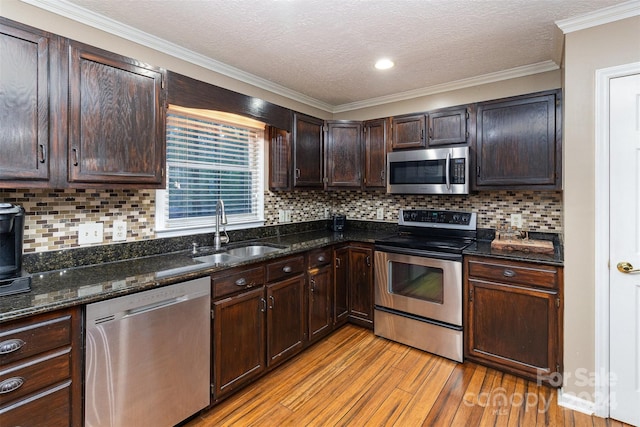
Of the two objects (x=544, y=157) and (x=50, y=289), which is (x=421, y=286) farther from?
(x=50, y=289)

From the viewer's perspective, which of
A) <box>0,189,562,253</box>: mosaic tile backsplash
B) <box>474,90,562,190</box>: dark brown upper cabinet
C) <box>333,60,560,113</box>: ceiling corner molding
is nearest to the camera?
<box>0,189,562,253</box>: mosaic tile backsplash

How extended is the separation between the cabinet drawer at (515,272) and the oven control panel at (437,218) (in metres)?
0.67

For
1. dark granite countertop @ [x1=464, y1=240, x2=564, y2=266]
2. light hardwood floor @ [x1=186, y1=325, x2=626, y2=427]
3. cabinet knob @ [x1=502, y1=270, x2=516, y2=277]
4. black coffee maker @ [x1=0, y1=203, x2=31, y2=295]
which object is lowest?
light hardwood floor @ [x1=186, y1=325, x2=626, y2=427]

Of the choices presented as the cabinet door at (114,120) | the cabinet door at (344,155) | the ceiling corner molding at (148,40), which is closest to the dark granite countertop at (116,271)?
the cabinet door at (114,120)

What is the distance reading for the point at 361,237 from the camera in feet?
10.9

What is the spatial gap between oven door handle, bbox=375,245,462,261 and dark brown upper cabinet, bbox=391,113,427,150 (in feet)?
3.47

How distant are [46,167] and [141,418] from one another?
4.62 ft

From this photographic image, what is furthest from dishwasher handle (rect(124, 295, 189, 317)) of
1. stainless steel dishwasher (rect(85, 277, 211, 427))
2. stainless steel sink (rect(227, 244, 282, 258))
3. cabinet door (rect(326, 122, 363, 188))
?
cabinet door (rect(326, 122, 363, 188))

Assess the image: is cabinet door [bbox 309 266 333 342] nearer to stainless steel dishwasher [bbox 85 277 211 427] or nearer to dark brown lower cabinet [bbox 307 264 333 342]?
dark brown lower cabinet [bbox 307 264 333 342]

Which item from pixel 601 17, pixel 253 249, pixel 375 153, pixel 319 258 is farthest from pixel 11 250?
pixel 601 17

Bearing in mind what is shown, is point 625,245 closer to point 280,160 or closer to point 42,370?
point 280,160

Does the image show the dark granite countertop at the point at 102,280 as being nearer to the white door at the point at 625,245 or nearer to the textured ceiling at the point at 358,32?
the textured ceiling at the point at 358,32

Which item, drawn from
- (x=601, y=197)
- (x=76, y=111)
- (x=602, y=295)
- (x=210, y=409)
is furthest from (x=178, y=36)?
(x=602, y=295)

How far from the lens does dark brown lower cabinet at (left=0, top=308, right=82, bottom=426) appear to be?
126cm
